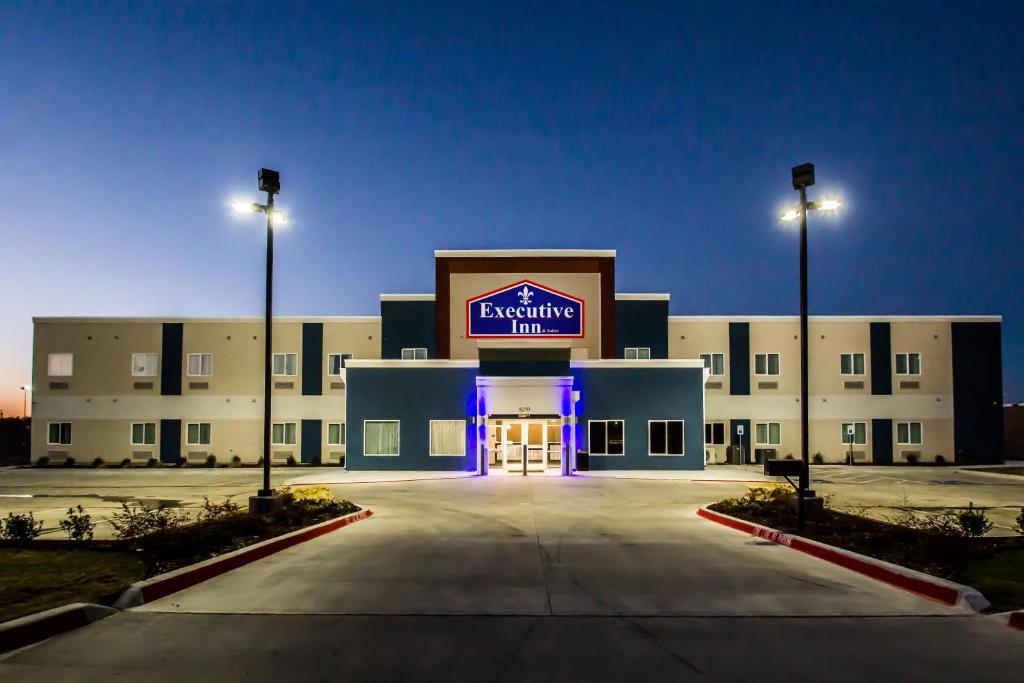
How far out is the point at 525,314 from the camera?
3231 cm

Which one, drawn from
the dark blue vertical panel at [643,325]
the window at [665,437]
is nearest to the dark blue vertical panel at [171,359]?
the dark blue vertical panel at [643,325]

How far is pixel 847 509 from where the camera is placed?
1741cm

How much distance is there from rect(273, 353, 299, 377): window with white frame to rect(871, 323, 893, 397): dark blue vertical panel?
3189cm

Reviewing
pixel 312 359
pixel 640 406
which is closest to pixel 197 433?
pixel 312 359

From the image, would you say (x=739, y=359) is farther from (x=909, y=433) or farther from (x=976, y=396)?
(x=976, y=396)

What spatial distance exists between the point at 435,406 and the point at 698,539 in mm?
18847

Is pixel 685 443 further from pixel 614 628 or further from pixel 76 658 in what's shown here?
pixel 76 658

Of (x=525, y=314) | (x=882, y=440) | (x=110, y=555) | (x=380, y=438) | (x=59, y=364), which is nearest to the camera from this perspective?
(x=110, y=555)

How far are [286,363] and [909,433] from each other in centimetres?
3451

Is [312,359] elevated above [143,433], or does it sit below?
above

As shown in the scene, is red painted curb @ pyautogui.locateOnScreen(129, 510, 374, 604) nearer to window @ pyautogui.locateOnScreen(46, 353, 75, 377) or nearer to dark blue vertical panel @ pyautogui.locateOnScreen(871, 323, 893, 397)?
window @ pyautogui.locateOnScreen(46, 353, 75, 377)

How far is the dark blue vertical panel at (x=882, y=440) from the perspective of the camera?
36562mm

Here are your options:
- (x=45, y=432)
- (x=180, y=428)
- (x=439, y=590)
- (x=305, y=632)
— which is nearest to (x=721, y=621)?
(x=439, y=590)

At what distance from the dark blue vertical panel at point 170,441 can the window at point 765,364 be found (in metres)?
31.9
